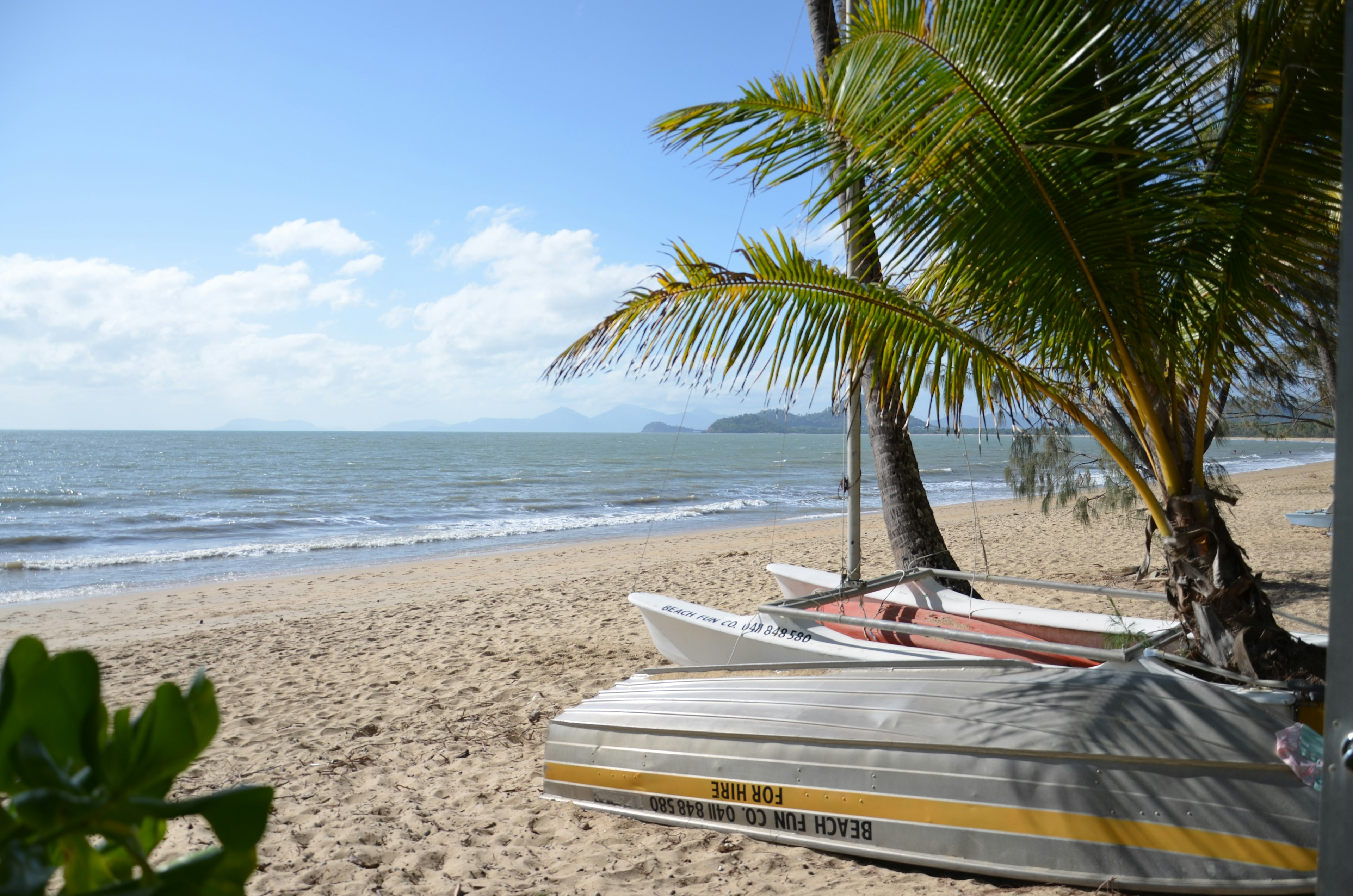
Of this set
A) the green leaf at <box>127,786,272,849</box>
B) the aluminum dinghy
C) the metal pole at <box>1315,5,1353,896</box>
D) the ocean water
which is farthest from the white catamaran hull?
the green leaf at <box>127,786,272,849</box>

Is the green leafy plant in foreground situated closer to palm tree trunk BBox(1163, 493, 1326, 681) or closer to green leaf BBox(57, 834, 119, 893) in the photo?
green leaf BBox(57, 834, 119, 893)

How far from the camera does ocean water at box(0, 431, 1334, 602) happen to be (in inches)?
580

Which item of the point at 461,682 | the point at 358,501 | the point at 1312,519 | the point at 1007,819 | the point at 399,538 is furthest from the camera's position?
the point at 358,501

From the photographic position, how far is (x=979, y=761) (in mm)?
3031

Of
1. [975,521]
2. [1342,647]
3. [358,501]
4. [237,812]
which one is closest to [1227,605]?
[1342,647]

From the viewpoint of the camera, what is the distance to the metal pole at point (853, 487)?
18.8 feet

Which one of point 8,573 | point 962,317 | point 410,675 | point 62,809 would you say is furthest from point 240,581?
point 62,809

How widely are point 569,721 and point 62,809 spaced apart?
12.5 feet

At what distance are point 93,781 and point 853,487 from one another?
5.91m

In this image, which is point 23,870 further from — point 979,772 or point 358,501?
point 358,501

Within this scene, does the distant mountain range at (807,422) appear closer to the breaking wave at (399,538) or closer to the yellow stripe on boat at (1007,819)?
the yellow stripe on boat at (1007,819)

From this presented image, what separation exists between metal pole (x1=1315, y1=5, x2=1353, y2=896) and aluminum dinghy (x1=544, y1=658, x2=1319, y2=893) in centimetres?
204

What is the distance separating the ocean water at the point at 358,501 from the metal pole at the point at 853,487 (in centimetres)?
51

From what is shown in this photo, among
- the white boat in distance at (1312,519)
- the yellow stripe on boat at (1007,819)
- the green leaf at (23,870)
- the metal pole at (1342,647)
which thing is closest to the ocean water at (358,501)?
the yellow stripe on boat at (1007,819)
